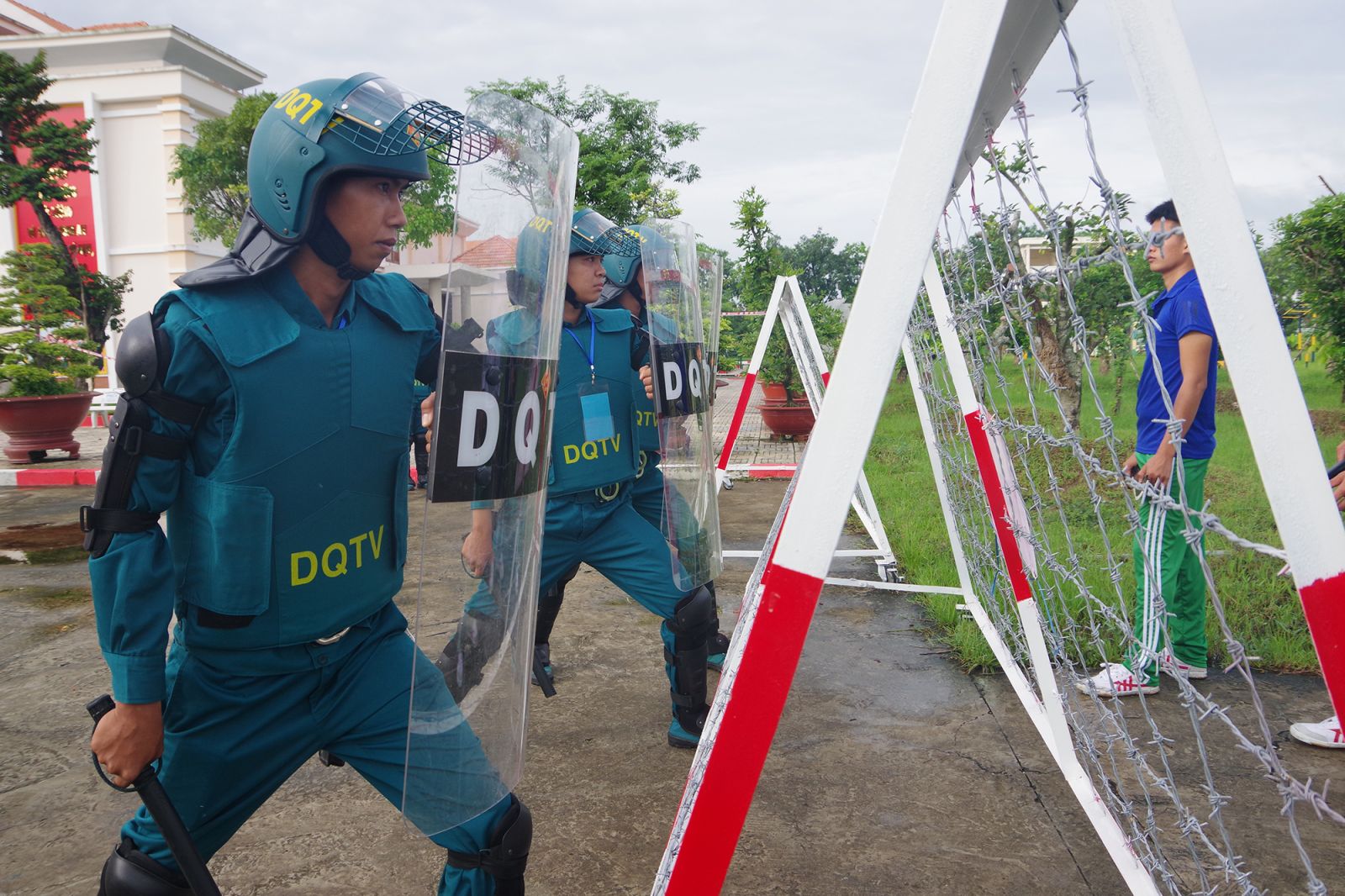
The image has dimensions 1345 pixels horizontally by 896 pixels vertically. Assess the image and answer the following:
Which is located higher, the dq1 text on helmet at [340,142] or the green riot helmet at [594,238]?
the green riot helmet at [594,238]

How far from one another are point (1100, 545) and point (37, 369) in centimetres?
1129

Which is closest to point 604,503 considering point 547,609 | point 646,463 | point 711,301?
point 646,463

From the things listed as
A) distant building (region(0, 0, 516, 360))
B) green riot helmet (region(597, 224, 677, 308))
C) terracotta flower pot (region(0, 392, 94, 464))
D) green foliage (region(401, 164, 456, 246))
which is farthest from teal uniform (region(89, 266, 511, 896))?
distant building (region(0, 0, 516, 360))

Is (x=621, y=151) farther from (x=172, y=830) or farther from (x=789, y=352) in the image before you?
(x=172, y=830)

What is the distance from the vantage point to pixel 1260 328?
103cm

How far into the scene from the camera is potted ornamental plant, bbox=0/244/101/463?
10477 mm

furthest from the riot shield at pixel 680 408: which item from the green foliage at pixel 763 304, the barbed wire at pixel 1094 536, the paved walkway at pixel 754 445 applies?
the green foliage at pixel 763 304

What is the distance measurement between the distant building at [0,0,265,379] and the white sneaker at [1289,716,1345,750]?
2274cm

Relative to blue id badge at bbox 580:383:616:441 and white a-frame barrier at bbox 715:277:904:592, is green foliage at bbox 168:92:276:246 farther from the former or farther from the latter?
blue id badge at bbox 580:383:616:441

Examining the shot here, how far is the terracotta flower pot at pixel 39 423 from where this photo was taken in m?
10.5

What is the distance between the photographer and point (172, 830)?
154cm

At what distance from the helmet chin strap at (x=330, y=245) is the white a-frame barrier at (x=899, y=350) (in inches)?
42.2

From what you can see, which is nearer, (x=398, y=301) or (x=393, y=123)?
(x=393, y=123)

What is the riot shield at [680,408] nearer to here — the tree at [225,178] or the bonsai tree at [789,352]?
the bonsai tree at [789,352]
